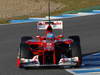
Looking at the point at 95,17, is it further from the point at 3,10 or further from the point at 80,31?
the point at 3,10

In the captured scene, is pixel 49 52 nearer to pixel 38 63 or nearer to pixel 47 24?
pixel 38 63

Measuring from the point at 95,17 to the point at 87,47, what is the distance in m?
7.91

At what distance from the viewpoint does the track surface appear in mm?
10273

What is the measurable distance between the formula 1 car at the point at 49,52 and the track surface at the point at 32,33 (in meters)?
0.22

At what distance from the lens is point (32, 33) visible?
1730cm

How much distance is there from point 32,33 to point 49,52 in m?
6.87

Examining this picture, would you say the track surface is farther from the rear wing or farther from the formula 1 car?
the rear wing

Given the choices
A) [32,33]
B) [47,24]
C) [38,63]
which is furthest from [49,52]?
[32,33]

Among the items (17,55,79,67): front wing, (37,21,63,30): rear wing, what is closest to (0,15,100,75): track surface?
(17,55,79,67): front wing

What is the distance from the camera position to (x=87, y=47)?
45.2 feet

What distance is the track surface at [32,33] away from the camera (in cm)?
1027

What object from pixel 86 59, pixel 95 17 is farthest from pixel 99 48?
pixel 95 17

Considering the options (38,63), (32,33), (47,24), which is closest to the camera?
(38,63)

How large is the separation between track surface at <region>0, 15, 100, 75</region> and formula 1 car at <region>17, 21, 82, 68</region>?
0.71 ft
